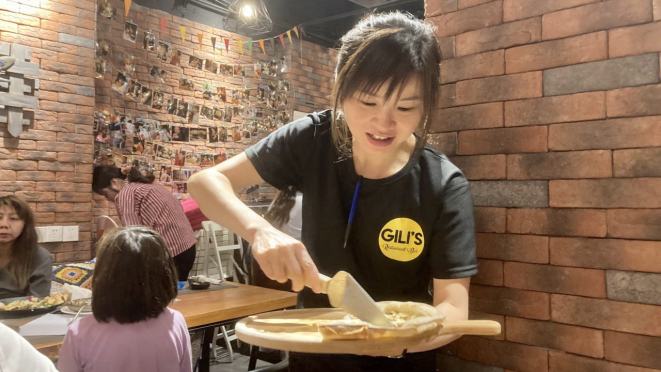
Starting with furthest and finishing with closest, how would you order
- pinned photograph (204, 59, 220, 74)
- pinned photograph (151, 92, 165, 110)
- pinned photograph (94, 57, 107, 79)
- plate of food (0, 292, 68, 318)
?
pinned photograph (204, 59, 220, 74), pinned photograph (151, 92, 165, 110), pinned photograph (94, 57, 107, 79), plate of food (0, 292, 68, 318)

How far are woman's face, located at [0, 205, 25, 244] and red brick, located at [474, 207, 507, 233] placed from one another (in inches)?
94.4

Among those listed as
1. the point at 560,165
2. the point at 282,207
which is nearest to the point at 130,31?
the point at 282,207

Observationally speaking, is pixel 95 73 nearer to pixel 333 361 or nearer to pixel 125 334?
pixel 125 334

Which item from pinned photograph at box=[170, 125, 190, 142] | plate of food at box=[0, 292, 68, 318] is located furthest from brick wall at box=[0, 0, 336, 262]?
plate of food at box=[0, 292, 68, 318]

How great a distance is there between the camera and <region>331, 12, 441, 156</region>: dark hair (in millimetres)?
943

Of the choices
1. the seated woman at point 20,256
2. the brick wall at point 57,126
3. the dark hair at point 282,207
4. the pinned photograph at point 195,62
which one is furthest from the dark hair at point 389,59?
the pinned photograph at point 195,62

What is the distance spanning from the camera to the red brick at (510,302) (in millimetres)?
1153

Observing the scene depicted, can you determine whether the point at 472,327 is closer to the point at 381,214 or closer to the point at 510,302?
the point at 381,214

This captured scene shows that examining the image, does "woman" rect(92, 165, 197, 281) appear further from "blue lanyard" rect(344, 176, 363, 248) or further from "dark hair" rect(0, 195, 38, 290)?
"blue lanyard" rect(344, 176, 363, 248)

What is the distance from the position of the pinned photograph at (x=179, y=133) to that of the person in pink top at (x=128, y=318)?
3.66m

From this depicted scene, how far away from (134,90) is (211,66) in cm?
103

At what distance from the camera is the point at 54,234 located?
12.1 ft

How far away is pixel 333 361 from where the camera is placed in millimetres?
1083

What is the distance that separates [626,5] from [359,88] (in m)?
0.60
